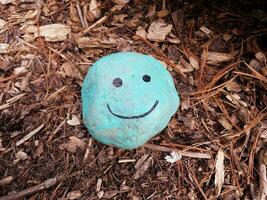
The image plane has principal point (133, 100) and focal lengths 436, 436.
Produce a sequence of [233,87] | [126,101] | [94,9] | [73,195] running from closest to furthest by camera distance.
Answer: [126,101] < [73,195] < [233,87] < [94,9]

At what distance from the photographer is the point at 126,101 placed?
1475 mm

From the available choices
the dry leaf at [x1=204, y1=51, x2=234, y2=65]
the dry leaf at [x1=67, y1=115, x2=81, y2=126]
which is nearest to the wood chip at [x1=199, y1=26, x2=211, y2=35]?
the dry leaf at [x1=204, y1=51, x2=234, y2=65]

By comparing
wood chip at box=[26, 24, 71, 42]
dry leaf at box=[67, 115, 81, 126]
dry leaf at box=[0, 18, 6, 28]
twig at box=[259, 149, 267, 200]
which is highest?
dry leaf at box=[0, 18, 6, 28]

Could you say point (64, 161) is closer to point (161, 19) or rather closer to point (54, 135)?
point (54, 135)

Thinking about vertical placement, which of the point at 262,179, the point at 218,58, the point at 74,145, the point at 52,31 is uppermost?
the point at 52,31

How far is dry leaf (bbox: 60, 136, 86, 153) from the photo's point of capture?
1669 millimetres

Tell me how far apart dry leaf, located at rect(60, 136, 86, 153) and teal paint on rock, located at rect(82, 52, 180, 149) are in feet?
0.37

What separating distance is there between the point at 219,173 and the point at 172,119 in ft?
0.90

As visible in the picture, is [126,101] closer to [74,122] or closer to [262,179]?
[74,122]

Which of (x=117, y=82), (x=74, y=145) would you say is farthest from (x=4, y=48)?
(x=117, y=82)

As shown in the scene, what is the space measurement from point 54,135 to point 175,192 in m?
0.51

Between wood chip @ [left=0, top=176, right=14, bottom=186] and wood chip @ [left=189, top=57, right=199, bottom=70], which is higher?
wood chip @ [left=189, top=57, right=199, bottom=70]

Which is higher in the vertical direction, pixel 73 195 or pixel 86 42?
pixel 86 42

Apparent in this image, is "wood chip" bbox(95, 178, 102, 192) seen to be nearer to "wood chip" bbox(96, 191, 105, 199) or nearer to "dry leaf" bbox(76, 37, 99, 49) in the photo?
"wood chip" bbox(96, 191, 105, 199)
